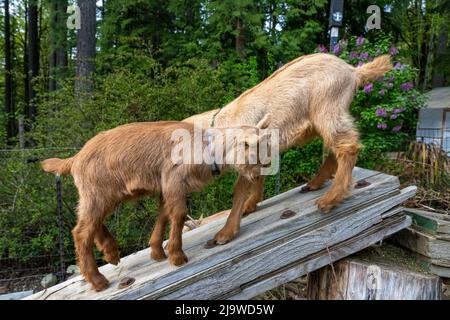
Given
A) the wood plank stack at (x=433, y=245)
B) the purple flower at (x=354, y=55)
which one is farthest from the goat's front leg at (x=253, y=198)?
the purple flower at (x=354, y=55)

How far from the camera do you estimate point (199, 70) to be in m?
6.70

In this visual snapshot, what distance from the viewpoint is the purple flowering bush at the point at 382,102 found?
270 inches

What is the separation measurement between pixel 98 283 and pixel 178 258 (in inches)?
24.5

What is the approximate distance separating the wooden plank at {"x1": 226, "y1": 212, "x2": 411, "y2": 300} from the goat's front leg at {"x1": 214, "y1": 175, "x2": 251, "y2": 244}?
0.40 m

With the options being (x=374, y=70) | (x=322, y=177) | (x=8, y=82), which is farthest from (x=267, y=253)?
(x=8, y=82)

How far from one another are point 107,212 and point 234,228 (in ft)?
3.26

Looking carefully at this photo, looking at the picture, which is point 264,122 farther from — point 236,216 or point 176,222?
point 176,222

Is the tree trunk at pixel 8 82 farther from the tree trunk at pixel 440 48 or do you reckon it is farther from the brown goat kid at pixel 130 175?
the tree trunk at pixel 440 48

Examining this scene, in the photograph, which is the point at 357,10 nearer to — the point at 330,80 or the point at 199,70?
the point at 199,70

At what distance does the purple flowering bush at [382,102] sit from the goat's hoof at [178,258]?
527 centimetres

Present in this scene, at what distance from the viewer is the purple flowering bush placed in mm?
6852

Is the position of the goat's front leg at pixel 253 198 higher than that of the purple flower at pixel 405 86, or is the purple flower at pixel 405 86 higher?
the purple flower at pixel 405 86

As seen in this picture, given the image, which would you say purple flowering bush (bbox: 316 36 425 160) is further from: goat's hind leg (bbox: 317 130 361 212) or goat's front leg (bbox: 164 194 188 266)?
goat's front leg (bbox: 164 194 188 266)

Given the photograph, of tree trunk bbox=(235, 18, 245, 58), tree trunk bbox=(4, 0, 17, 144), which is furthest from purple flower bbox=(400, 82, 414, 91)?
tree trunk bbox=(4, 0, 17, 144)
